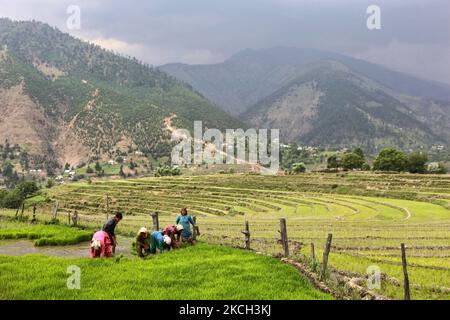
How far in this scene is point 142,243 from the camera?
800 inches

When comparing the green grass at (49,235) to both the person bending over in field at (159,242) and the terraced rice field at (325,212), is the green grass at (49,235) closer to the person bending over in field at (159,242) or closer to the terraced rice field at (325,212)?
the terraced rice field at (325,212)

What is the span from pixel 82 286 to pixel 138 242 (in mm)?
5490

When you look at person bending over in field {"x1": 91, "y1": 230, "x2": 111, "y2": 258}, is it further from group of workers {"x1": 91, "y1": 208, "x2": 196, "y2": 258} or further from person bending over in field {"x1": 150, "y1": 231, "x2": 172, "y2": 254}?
person bending over in field {"x1": 150, "y1": 231, "x2": 172, "y2": 254}

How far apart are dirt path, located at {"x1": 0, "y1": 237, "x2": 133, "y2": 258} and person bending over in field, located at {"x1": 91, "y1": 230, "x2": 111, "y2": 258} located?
299 centimetres

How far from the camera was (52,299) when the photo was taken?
528 inches

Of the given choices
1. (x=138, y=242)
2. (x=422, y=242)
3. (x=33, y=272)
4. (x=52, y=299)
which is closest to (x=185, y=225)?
(x=138, y=242)

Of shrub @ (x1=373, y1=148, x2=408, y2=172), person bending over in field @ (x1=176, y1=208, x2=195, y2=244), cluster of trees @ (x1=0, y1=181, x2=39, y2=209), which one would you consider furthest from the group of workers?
shrub @ (x1=373, y1=148, x2=408, y2=172)

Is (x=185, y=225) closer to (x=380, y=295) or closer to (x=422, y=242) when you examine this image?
(x=380, y=295)

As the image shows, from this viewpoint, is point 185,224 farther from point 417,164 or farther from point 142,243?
point 417,164

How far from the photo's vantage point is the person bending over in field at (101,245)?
19.5 meters

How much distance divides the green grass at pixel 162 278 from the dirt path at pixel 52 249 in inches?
137

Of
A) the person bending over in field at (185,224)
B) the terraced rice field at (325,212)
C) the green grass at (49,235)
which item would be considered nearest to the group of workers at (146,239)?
the person bending over in field at (185,224)

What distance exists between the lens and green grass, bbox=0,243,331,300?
45.3 ft
